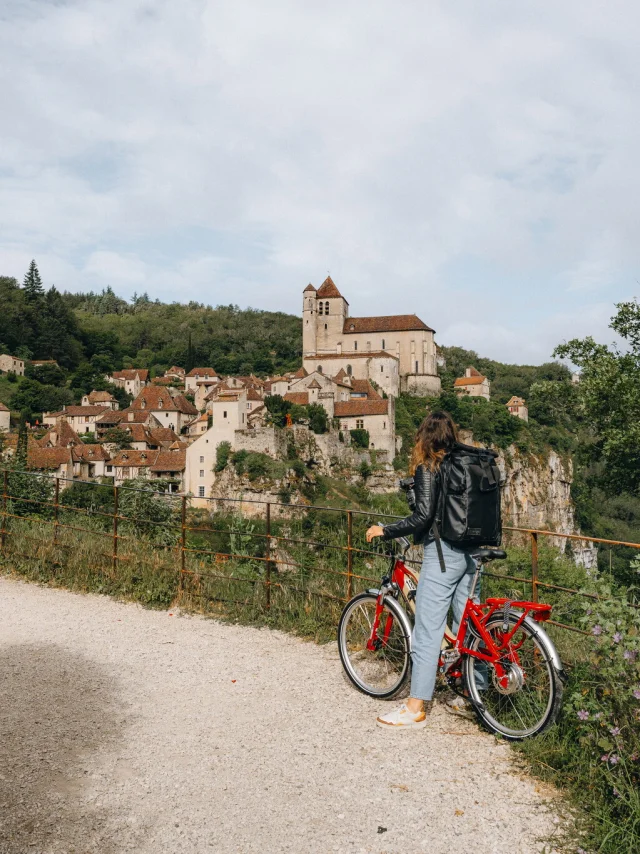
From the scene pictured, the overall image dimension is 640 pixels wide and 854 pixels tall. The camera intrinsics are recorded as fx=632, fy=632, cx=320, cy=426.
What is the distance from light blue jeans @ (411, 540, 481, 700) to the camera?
3.87 meters

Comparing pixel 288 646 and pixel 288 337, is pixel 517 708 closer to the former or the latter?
pixel 288 646

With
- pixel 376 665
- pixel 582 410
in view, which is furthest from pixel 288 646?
pixel 582 410

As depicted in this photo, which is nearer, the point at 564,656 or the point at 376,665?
the point at 564,656

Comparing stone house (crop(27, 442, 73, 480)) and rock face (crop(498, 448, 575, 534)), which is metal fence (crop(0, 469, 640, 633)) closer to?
stone house (crop(27, 442, 73, 480))

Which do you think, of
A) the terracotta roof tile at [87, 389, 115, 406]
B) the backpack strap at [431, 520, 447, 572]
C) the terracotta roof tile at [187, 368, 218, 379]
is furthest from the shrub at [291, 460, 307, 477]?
the backpack strap at [431, 520, 447, 572]

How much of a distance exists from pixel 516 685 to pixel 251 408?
58.7 metres

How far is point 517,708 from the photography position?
376 cm

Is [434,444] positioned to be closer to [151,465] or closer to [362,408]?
[151,465]

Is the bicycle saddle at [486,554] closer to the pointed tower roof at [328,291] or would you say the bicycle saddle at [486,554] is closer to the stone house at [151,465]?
the stone house at [151,465]

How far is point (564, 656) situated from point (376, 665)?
1.35m

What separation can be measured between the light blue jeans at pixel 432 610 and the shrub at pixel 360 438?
5843 cm

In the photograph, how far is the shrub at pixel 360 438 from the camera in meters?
62.5

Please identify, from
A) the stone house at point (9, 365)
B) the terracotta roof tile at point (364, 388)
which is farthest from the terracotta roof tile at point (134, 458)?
the stone house at point (9, 365)

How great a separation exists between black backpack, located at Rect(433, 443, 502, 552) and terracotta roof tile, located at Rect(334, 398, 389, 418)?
6018cm
